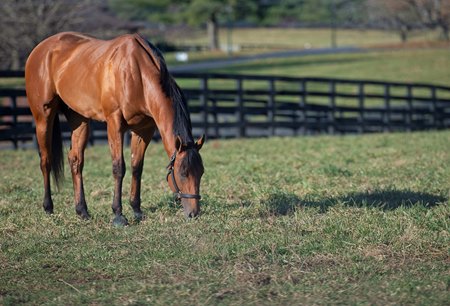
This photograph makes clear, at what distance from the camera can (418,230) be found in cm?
636

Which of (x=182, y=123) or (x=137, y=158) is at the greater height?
(x=182, y=123)

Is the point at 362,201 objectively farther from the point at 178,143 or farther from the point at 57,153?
the point at 57,153

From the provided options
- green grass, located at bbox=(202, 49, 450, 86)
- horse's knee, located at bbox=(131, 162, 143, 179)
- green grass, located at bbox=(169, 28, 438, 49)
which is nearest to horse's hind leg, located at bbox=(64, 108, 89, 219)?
horse's knee, located at bbox=(131, 162, 143, 179)

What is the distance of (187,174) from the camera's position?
6.41m

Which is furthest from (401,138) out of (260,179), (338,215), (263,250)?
(263,250)

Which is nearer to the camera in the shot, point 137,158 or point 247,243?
point 247,243

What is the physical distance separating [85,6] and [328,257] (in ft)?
97.7

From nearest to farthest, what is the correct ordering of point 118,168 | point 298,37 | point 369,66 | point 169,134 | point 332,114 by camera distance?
1. point 169,134
2. point 118,168
3. point 332,114
4. point 369,66
5. point 298,37

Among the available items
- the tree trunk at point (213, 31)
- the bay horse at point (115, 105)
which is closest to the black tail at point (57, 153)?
the bay horse at point (115, 105)

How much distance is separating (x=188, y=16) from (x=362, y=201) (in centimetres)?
5367

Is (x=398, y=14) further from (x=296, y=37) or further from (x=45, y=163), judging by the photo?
(x=45, y=163)

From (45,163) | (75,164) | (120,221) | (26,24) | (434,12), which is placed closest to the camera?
(120,221)

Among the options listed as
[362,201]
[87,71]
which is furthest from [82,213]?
[362,201]

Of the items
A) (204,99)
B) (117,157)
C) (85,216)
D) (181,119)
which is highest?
(181,119)
